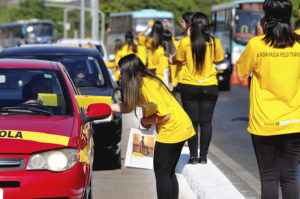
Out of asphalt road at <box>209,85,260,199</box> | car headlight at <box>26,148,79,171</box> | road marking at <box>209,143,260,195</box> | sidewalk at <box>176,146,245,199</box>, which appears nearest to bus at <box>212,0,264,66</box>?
asphalt road at <box>209,85,260,199</box>

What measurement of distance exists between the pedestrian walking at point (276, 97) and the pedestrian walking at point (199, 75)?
9.05ft

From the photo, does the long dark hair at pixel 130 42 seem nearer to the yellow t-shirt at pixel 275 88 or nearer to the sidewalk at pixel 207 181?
the sidewalk at pixel 207 181

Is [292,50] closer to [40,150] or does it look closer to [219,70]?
[40,150]

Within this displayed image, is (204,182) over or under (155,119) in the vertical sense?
under

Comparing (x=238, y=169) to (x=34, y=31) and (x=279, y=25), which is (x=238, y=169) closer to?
(x=279, y=25)

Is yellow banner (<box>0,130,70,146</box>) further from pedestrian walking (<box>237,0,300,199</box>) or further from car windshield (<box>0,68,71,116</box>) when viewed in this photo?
pedestrian walking (<box>237,0,300,199</box>)

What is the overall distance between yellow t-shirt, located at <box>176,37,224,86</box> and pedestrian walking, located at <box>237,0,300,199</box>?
2762 millimetres

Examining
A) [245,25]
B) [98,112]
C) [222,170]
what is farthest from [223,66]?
[98,112]

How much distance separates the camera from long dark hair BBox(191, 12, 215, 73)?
7.62 m

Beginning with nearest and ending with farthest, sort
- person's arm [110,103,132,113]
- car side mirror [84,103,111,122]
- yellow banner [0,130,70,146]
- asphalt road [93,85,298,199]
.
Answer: yellow banner [0,130,70,146] → person's arm [110,103,132,113] → car side mirror [84,103,111,122] → asphalt road [93,85,298,199]

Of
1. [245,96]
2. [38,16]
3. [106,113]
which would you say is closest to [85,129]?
[106,113]

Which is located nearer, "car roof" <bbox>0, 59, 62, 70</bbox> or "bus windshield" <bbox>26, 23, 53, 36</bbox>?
"car roof" <bbox>0, 59, 62, 70</bbox>

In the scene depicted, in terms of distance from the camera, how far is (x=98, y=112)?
5727mm

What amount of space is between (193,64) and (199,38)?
0.93 ft
